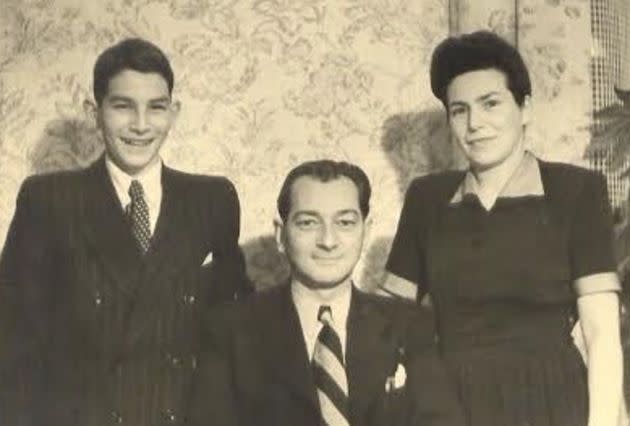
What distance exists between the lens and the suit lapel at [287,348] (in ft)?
3.51

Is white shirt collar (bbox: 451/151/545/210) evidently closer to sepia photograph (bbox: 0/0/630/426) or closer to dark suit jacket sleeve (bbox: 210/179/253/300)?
sepia photograph (bbox: 0/0/630/426)

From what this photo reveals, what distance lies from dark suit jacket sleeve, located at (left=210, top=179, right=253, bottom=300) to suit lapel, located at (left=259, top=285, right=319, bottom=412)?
0.50 ft

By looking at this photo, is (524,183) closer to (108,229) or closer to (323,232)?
(323,232)

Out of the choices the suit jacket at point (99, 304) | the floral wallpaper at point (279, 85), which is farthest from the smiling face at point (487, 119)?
the suit jacket at point (99, 304)

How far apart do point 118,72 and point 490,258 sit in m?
0.54

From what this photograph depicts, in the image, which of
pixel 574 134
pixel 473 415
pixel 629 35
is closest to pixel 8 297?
pixel 473 415

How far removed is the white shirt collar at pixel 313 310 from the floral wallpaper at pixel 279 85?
36 centimetres

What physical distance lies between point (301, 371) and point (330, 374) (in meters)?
0.03

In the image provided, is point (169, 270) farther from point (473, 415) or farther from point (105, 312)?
point (473, 415)

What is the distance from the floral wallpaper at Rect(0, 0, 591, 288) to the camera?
1.39 meters

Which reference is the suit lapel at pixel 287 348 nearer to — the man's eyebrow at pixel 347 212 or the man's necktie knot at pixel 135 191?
the man's eyebrow at pixel 347 212

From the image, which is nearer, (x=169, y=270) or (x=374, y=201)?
(x=169, y=270)

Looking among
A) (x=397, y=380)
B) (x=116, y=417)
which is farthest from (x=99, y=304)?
(x=397, y=380)

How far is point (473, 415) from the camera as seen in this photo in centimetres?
113
